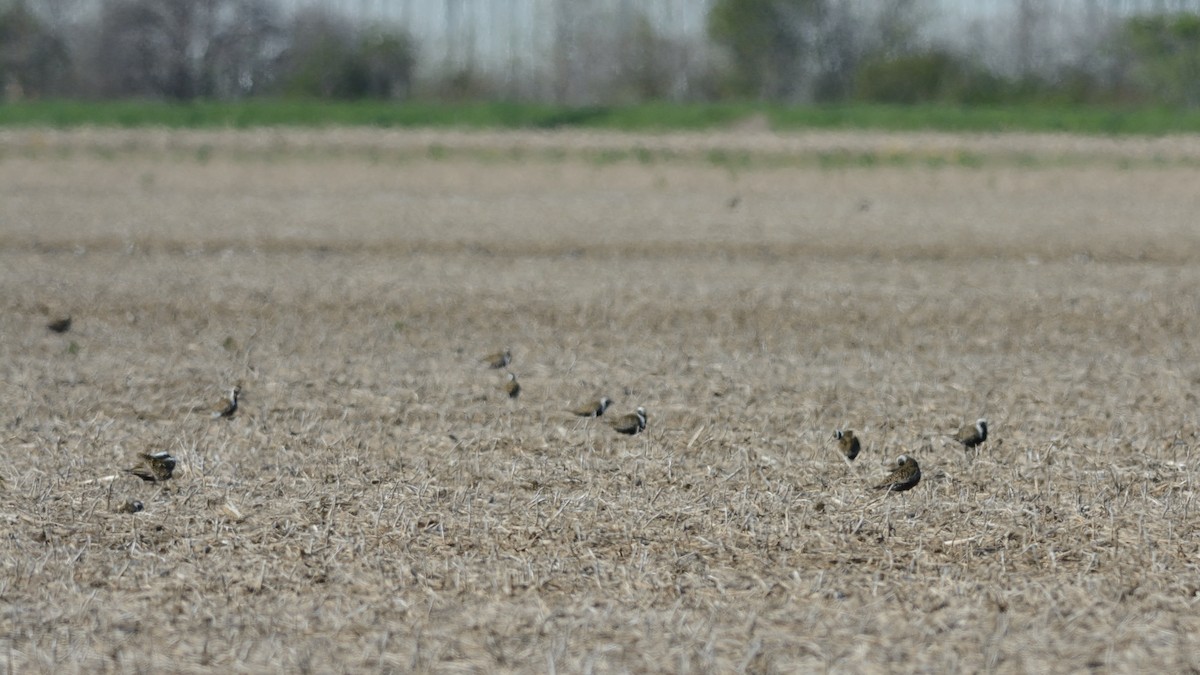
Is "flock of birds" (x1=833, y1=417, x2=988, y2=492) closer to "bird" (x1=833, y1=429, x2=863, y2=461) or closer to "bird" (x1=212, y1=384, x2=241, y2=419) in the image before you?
"bird" (x1=833, y1=429, x2=863, y2=461)

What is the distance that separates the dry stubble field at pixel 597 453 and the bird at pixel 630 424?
0.19 meters

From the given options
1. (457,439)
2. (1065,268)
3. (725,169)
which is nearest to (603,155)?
(725,169)

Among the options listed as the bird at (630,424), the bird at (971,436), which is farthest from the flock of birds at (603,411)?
the bird at (971,436)

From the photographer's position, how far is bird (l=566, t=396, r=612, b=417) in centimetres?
Result: 830

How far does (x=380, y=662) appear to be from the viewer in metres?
4.89

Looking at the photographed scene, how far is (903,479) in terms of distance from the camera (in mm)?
6898

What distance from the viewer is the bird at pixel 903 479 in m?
6.89

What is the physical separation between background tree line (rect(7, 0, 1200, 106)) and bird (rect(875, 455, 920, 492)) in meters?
55.0

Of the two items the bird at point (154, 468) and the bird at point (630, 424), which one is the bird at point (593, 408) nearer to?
the bird at point (630, 424)

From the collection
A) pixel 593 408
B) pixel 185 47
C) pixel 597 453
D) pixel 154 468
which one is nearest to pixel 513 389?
pixel 593 408

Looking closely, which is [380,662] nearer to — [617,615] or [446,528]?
[617,615]

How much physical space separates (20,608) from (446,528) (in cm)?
174

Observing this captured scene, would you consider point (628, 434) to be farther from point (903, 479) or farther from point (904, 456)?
point (903, 479)

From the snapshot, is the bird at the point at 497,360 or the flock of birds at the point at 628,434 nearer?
the flock of birds at the point at 628,434
